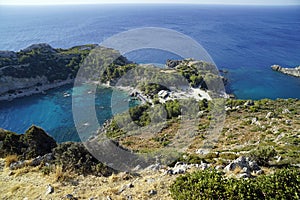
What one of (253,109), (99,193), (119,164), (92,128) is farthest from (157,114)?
(99,193)

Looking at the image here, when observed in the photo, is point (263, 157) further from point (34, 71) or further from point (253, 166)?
point (34, 71)

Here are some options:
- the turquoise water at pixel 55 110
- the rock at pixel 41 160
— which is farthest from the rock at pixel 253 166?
the turquoise water at pixel 55 110

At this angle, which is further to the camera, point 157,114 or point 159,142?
point 157,114

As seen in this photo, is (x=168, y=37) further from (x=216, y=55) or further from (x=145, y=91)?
(x=145, y=91)

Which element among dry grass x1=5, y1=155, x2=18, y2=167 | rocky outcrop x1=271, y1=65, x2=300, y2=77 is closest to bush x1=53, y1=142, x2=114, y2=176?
dry grass x1=5, y1=155, x2=18, y2=167

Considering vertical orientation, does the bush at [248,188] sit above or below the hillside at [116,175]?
above

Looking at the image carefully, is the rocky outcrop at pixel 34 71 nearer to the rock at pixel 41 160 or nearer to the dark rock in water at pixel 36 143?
the dark rock in water at pixel 36 143

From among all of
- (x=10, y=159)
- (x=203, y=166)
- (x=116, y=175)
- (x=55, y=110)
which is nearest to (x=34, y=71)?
(x=55, y=110)

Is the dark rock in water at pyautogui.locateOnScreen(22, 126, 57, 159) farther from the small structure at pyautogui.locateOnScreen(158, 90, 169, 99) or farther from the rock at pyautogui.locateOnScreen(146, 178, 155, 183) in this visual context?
the small structure at pyautogui.locateOnScreen(158, 90, 169, 99)
